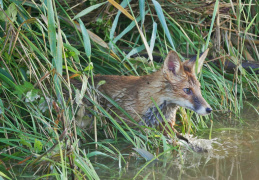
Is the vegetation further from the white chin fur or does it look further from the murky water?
the white chin fur

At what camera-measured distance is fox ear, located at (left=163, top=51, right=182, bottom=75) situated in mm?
4338

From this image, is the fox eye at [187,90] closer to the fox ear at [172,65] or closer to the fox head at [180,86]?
the fox head at [180,86]

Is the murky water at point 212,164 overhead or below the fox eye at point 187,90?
below

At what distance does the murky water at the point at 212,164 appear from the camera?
358cm

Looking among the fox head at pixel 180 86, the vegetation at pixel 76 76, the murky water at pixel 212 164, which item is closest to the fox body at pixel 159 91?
the fox head at pixel 180 86

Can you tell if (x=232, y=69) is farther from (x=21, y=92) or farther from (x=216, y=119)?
(x=21, y=92)

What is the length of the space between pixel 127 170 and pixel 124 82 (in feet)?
3.96

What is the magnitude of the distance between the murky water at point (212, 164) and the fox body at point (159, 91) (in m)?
0.46

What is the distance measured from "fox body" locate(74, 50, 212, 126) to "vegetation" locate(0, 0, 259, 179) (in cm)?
16

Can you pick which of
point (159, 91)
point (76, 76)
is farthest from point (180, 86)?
point (76, 76)

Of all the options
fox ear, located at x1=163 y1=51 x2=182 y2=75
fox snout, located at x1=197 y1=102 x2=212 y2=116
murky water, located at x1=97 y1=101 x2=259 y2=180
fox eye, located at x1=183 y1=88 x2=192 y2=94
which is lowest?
murky water, located at x1=97 y1=101 x2=259 y2=180

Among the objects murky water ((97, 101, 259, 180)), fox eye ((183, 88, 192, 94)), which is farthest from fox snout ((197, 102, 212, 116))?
murky water ((97, 101, 259, 180))

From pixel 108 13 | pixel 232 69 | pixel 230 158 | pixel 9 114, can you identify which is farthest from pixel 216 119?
pixel 9 114

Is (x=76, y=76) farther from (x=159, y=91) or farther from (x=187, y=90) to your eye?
(x=187, y=90)
